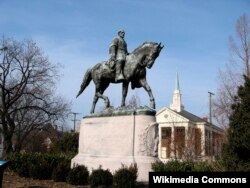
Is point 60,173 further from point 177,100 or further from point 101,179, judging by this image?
point 177,100

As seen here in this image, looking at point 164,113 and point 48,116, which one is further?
point 164,113

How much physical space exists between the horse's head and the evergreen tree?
422 centimetres

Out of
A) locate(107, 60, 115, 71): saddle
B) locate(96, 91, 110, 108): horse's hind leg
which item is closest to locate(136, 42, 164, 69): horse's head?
locate(107, 60, 115, 71): saddle

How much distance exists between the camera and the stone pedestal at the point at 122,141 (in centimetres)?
1461

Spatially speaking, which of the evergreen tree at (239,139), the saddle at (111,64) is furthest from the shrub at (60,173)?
the evergreen tree at (239,139)

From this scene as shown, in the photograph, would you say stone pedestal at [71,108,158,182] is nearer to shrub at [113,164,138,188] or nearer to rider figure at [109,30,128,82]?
shrub at [113,164,138,188]

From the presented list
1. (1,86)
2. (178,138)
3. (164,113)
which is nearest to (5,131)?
(1,86)

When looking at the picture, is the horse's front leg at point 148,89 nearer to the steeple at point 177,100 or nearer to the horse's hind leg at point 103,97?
the horse's hind leg at point 103,97

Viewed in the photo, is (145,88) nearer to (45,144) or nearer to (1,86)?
(1,86)

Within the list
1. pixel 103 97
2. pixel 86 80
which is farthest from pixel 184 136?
pixel 103 97

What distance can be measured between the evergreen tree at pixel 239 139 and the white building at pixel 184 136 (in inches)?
826

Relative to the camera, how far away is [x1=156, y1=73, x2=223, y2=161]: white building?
4169cm

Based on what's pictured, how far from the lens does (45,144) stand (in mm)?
67812

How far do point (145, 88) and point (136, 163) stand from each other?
318 centimetres
